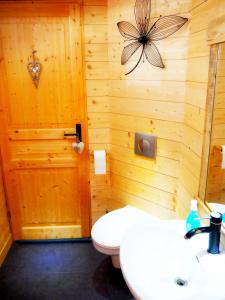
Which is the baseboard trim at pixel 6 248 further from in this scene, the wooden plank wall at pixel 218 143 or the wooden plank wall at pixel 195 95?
the wooden plank wall at pixel 218 143

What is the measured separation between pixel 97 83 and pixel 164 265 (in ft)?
4.98

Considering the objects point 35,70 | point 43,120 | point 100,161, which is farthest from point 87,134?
point 35,70

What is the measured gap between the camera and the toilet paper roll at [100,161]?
7.71 feet

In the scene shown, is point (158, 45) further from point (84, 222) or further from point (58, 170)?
point (84, 222)

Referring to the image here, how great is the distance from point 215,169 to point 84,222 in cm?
152

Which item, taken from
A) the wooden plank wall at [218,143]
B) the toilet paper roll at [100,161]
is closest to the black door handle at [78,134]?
the toilet paper roll at [100,161]

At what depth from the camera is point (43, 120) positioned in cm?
231

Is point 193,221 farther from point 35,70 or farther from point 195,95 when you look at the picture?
point 35,70

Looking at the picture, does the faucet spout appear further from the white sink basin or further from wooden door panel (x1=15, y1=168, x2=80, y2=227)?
wooden door panel (x1=15, y1=168, x2=80, y2=227)

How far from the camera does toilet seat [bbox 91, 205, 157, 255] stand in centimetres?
186

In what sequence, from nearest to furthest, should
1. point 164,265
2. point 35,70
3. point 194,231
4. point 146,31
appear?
point 194,231, point 164,265, point 146,31, point 35,70

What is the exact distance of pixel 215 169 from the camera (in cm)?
150

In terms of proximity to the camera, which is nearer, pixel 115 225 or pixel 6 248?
pixel 115 225

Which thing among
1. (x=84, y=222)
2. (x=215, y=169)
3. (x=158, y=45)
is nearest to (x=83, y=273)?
(x=84, y=222)
